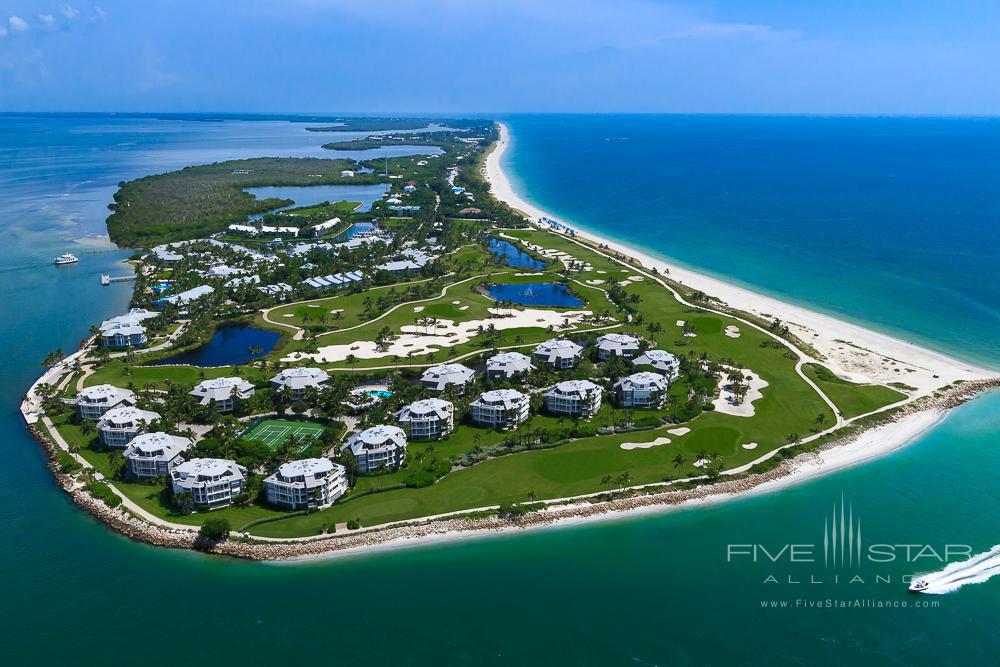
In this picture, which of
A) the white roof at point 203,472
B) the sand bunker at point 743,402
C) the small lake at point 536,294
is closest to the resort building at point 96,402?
the white roof at point 203,472

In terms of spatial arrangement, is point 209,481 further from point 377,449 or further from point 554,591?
point 554,591

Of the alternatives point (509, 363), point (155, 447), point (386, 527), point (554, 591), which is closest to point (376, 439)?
point (386, 527)

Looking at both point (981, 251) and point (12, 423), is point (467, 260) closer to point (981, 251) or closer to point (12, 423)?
point (12, 423)

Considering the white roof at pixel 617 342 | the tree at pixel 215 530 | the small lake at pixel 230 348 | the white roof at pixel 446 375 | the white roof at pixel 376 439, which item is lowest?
the small lake at pixel 230 348

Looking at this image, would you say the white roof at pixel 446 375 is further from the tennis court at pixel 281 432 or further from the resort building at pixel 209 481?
the resort building at pixel 209 481

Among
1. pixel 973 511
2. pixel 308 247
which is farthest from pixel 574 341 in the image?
pixel 308 247

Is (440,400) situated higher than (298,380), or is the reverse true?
(440,400)
